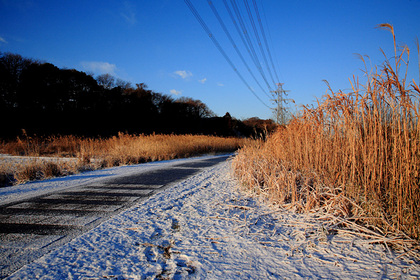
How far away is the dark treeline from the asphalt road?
11.8m

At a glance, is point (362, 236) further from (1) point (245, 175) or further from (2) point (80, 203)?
(2) point (80, 203)

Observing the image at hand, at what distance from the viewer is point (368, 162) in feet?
7.82

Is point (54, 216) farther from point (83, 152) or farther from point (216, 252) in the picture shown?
point (83, 152)

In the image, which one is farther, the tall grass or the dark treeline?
the dark treeline

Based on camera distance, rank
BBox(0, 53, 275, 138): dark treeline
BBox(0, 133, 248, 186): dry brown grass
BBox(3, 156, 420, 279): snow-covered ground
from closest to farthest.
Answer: BBox(3, 156, 420, 279): snow-covered ground < BBox(0, 133, 248, 186): dry brown grass < BBox(0, 53, 275, 138): dark treeline

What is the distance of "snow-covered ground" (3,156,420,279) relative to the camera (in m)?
1.59

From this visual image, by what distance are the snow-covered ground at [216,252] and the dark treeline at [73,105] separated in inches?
492

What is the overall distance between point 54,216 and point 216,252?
89.3 inches

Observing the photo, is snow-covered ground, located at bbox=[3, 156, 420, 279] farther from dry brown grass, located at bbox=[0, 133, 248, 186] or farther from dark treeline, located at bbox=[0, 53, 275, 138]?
dark treeline, located at bbox=[0, 53, 275, 138]

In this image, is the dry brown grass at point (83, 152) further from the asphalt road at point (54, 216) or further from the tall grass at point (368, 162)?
the tall grass at point (368, 162)

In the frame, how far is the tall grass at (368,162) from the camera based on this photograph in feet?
6.56

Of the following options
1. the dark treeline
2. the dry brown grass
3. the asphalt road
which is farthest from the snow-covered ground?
the dark treeline

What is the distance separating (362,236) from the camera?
2.06 meters

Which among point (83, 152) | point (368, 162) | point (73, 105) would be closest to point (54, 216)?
point (368, 162)
